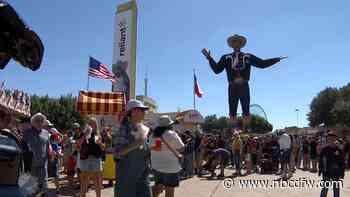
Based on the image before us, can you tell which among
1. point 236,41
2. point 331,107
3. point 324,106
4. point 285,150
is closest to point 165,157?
point 285,150

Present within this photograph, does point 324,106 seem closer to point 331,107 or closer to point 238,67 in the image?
point 331,107

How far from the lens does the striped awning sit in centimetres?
1256

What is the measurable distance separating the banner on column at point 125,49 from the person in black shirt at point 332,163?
10.7 m

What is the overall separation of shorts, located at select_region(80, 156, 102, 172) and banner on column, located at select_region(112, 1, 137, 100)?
1020cm

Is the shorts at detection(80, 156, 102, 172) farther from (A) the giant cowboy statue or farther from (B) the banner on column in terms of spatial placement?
(B) the banner on column

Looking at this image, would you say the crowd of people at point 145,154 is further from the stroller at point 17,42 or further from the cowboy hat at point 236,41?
the cowboy hat at point 236,41

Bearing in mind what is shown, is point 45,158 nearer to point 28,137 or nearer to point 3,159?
point 28,137

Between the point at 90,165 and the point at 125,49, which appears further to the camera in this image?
the point at 125,49

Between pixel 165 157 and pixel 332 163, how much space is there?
3.91 meters

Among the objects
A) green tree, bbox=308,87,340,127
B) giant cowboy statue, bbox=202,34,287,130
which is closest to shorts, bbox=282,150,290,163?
giant cowboy statue, bbox=202,34,287,130

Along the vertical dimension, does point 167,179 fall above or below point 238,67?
below

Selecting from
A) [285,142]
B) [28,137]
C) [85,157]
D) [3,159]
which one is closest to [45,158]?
[28,137]

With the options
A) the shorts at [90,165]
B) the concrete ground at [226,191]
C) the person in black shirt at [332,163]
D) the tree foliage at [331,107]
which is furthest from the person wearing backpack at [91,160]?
the tree foliage at [331,107]

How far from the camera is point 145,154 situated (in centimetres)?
506
